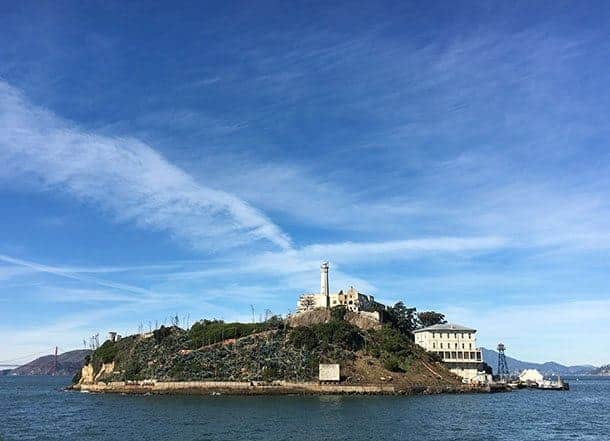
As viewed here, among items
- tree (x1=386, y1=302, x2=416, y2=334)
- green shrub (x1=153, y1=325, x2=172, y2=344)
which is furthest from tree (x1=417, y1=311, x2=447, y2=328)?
green shrub (x1=153, y1=325, x2=172, y2=344)

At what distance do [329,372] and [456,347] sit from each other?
33.0 meters

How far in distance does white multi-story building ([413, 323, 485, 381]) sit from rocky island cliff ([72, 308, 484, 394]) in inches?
214

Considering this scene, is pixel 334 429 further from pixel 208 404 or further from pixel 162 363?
pixel 162 363

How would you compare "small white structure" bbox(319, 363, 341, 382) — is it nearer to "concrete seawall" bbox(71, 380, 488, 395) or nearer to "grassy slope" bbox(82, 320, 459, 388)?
"concrete seawall" bbox(71, 380, 488, 395)

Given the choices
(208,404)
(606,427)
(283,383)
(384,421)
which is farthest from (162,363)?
(606,427)

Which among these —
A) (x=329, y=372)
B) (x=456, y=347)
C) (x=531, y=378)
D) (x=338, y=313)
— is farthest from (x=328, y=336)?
(x=531, y=378)

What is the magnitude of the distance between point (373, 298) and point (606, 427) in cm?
7892

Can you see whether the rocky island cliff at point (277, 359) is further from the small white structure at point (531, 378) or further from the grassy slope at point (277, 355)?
the small white structure at point (531, 378)

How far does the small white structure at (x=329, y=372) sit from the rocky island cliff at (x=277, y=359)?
49.7 inches

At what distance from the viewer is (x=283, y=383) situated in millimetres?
94375

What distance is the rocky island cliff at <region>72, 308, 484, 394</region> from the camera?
95250mm

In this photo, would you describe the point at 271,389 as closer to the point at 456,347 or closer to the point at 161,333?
the point at 161,333

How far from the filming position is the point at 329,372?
310 feet

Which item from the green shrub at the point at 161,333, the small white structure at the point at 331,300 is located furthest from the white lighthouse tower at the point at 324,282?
the green shrub at the point at 161,333
